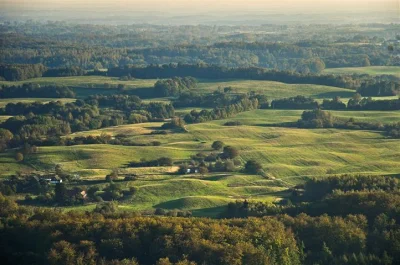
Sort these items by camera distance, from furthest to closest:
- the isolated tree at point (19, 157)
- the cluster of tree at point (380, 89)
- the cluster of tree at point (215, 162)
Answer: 1. the cluster of tree at point (380, 89)
2. the isolated tree at point (19, 157)
3. the cluster of tree at point (215, 162)

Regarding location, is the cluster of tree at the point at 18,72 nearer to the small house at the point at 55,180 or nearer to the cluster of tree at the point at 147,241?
the small house at the point at 55,180

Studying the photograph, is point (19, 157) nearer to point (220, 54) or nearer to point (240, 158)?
point (240, 158)

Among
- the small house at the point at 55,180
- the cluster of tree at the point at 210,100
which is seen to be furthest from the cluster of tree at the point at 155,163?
the cluster of tree at the point at 210,100

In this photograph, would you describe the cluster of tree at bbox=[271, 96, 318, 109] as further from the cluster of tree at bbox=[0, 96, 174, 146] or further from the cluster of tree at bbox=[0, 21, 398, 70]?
the cluster of tree at bbox=[0, 21, 398, 70]

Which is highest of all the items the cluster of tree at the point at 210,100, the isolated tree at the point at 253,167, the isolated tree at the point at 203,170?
the isolated tree at the point at 253,167

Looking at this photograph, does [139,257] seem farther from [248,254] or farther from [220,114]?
[220,114]

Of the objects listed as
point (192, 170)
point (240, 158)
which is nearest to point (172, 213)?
point (192, 170)

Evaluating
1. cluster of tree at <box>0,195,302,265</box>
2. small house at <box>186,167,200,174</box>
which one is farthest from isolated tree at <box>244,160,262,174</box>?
cluster of tree at <box>0,195,302,265</box>
